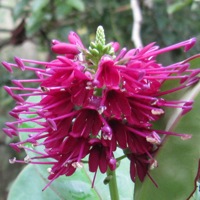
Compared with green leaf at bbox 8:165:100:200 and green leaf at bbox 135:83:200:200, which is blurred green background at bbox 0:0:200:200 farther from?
green leaf at bbox 135:83:200:200

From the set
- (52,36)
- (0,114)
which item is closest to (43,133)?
(52,36)

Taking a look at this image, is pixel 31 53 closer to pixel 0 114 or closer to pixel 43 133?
pixel 0 114

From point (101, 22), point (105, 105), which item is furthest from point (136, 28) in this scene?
point (105, 105)

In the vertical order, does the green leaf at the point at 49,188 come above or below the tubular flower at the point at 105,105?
below

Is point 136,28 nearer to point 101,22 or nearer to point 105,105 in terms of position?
point 101,22

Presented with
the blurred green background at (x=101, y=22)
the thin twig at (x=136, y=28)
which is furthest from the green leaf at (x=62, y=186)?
the blurred green background at (x=101, y=22)

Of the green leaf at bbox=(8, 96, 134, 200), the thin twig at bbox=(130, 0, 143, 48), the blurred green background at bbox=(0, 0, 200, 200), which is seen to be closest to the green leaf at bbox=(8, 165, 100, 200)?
the green leaf at bbox=(8, 96, 134, 200)

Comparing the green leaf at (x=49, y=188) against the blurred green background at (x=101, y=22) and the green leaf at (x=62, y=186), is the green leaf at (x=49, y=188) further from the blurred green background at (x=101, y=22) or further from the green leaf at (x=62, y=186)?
the blurred green background at (x=101, y=22)
